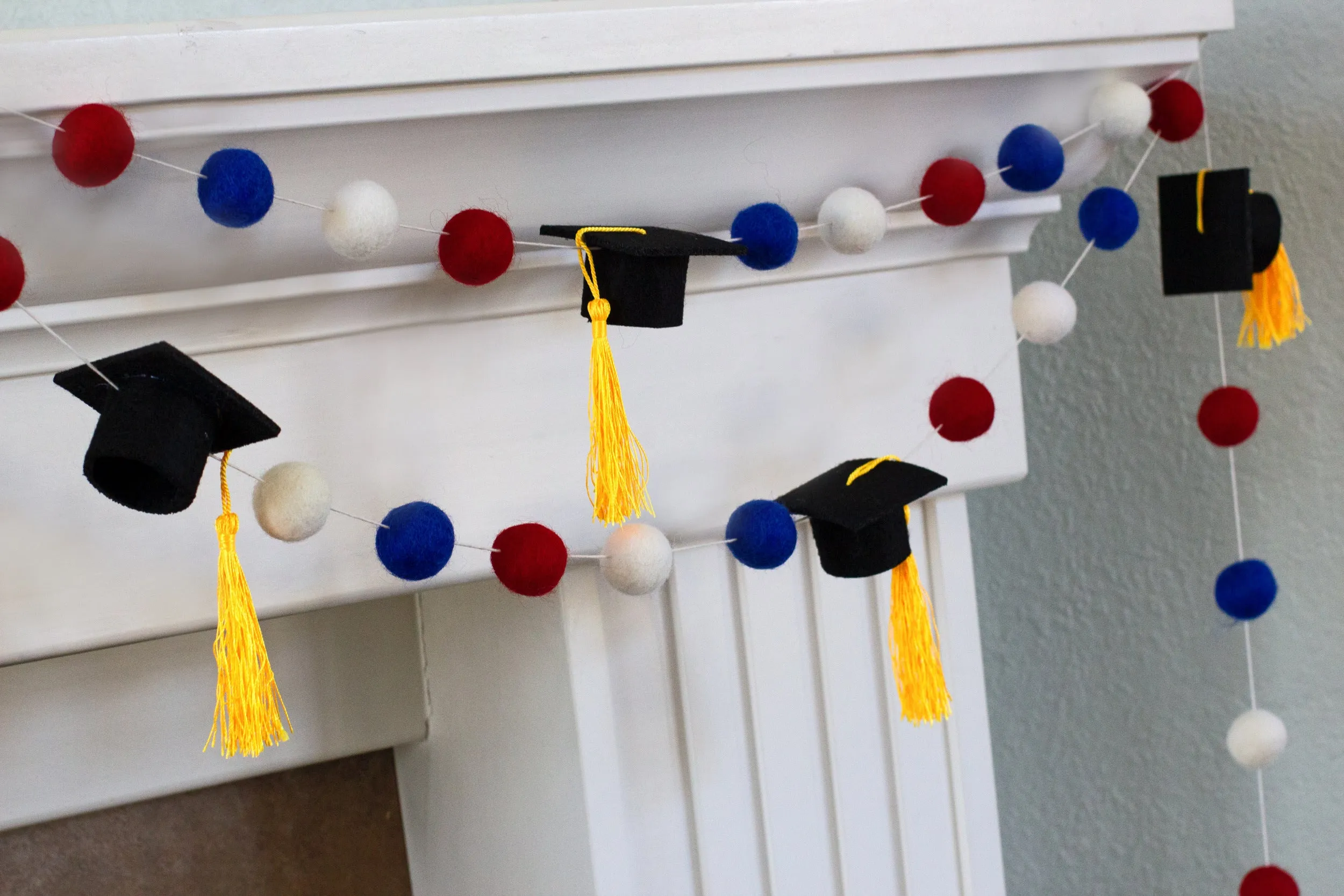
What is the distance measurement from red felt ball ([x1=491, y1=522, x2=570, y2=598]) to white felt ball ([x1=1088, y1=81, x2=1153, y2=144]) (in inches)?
12.7

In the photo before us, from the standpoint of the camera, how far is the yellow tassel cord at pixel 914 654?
23.9 inches

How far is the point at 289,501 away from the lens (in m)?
0.47

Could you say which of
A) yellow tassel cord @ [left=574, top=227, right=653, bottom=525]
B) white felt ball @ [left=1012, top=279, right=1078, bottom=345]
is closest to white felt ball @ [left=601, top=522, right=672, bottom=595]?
yellow tassel cord @ [left=574, top=227, right=653, bottom=525]

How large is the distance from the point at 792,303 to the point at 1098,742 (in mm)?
495

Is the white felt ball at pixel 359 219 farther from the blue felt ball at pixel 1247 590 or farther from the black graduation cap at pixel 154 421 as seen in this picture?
the blue felt ball at pixel 1247 590

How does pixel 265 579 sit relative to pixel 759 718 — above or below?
above

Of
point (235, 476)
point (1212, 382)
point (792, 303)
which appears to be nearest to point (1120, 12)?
point (792, 303)

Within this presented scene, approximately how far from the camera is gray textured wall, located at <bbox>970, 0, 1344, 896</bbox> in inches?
30.3

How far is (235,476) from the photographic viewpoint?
536mm

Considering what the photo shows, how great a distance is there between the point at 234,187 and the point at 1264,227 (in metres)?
0.52

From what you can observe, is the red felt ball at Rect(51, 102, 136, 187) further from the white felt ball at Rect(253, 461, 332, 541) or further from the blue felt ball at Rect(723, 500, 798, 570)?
the blue felt ball at Rect(723, 500, 798, 570)

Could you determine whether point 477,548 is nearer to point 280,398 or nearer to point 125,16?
point 280,398

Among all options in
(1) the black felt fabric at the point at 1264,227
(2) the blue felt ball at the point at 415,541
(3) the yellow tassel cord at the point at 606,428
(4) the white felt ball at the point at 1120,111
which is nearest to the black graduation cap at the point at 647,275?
(3) the yellow tassel cord at the point at 606,428

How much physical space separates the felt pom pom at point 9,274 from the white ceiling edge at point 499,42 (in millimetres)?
47
